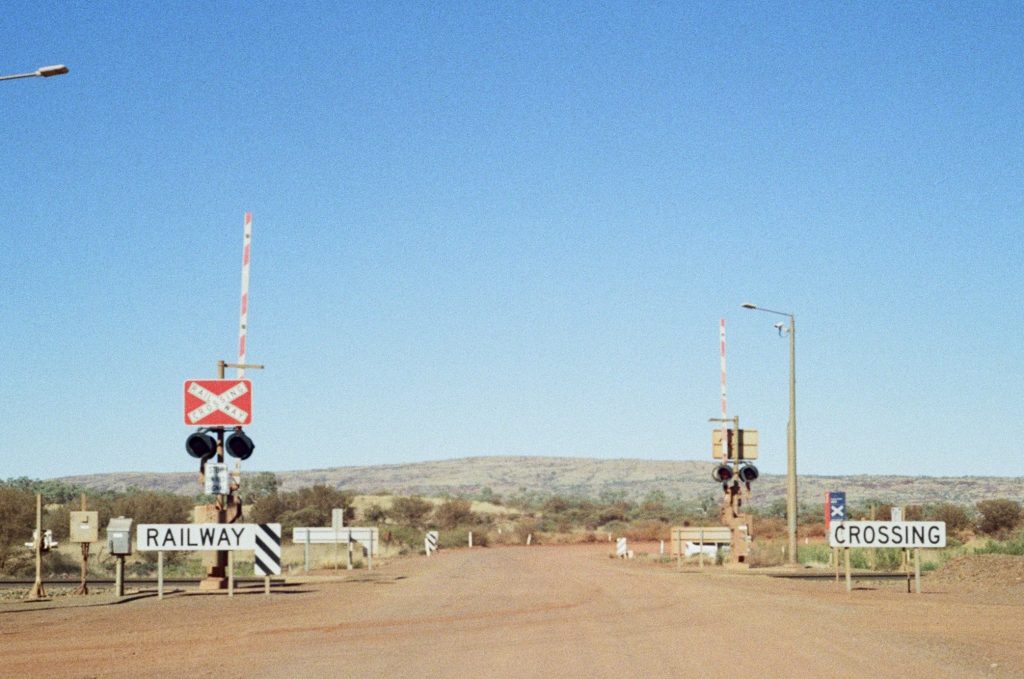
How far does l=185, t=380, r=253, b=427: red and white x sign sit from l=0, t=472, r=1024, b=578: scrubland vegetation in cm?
1388

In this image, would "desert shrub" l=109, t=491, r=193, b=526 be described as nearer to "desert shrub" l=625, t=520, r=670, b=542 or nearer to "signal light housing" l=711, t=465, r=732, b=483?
"desert shrub" l=625, t=520, r=670, b=542

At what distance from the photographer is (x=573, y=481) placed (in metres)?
162

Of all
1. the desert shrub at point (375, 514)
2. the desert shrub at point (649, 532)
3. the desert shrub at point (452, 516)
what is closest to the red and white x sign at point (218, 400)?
the desert shrub at point (649, 532)

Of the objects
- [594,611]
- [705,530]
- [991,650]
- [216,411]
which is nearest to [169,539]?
[216,411]

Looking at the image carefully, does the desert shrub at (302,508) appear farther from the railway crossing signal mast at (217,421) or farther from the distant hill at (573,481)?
the distant hill at (573,481)

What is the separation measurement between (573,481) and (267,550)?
466 feet

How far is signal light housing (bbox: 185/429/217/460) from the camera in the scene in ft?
75.0

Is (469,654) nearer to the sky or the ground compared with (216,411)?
nearer to the ground

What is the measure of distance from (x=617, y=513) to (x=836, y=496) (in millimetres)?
58770

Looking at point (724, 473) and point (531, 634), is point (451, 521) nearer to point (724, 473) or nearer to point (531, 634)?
point (724, 473)

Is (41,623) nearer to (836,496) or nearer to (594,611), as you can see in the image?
(594,611)

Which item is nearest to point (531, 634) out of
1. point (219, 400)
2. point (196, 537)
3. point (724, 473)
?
point (196, 537)

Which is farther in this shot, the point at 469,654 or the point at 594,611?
the point at 594,611

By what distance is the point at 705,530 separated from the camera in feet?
122
